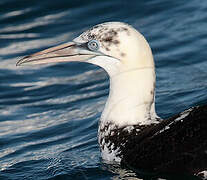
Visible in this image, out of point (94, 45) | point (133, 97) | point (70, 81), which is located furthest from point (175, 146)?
point (70, 81)

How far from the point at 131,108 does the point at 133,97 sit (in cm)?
14

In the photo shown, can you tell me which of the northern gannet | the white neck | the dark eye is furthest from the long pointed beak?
the white neck

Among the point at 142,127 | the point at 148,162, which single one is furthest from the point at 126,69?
the point at 148,162

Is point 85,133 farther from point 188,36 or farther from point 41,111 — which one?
point 188,36

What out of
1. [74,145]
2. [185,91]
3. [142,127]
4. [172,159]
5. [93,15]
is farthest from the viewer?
[93,15]

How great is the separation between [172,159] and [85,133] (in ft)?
11.7

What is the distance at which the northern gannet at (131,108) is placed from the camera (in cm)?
876

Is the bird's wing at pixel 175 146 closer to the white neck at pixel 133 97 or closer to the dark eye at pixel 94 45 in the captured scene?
the white neck at pixel 133 97

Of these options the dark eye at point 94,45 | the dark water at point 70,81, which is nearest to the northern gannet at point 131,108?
the dark eye at point 94,45

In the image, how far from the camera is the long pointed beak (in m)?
10.0

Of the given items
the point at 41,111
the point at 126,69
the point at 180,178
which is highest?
the point at 126,69

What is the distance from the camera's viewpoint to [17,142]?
12.2m

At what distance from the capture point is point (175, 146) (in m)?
8.65

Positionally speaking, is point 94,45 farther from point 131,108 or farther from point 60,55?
point 131,108
